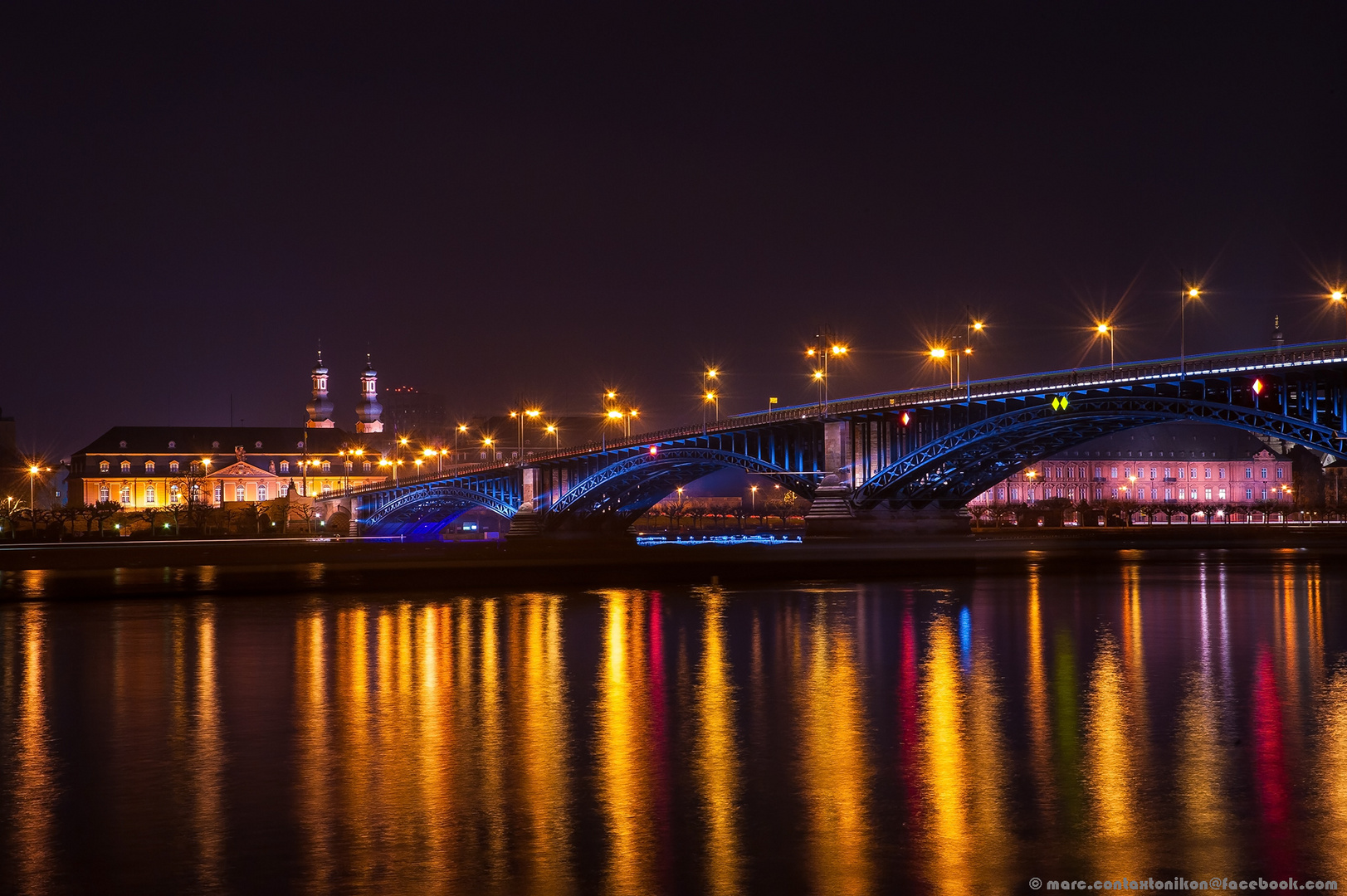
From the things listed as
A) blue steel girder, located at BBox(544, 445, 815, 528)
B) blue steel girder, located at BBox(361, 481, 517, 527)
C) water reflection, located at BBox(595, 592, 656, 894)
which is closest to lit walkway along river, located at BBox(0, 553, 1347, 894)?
water reflection, located at BBox(595, 592, 656, 894)

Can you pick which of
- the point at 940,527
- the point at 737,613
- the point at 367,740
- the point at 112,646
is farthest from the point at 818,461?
the point at 367,740

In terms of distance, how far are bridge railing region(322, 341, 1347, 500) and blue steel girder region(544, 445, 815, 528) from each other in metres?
1.85

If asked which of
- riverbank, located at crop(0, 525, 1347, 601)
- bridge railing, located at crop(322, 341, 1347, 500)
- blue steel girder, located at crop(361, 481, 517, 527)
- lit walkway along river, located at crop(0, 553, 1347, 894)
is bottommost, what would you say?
lit walkway along river, located at crop(0, 553, 1347, 894)

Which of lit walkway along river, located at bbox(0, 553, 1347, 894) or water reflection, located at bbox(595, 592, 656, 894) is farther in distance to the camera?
lit walkway along river, located at bbox(0, 553, 1347, 894)

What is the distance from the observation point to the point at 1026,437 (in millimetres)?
93375

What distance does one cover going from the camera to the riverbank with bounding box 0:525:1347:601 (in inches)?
2003

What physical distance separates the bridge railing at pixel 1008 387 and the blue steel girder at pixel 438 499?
103 inches

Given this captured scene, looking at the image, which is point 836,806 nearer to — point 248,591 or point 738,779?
point 738,779

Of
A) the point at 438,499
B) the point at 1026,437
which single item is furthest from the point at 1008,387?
the point at 438,499

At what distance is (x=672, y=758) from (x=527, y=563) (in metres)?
49.2

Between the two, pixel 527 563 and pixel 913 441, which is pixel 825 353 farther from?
pixel 527 563

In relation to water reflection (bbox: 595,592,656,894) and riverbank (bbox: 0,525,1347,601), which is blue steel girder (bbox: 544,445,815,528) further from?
water reflection (bbox: 595,592,656,894)

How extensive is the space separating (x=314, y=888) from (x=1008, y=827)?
20.0 feet

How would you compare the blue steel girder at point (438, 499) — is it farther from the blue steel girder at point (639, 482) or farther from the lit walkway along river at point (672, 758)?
the lit walkway along river at point (672, 758)
